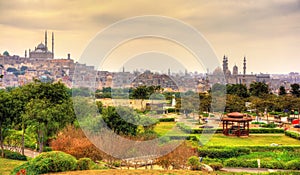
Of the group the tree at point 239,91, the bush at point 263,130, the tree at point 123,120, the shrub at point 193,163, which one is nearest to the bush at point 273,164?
the shrub at point 193,163

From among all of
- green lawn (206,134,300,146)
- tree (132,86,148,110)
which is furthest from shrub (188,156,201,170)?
tree (132,86,148,110)

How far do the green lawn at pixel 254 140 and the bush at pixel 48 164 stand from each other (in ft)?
43.5

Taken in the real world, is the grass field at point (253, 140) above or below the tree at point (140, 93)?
below

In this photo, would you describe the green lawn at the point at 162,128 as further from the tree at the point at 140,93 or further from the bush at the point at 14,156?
the bush at the point at 14,156

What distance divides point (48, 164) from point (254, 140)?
17.0m

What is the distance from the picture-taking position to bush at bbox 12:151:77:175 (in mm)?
11336

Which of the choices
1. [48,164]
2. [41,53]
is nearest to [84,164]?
[48,164]

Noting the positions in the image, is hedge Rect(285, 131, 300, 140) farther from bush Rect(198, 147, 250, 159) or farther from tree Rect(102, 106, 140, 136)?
tree Rect(102, 106, 140, 136)

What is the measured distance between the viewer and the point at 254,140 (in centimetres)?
2536

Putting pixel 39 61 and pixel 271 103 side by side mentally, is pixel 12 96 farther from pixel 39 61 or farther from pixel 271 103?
pixel 39 61

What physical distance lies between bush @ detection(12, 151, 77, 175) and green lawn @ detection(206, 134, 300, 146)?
1325cm

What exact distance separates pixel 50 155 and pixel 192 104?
2422 cm

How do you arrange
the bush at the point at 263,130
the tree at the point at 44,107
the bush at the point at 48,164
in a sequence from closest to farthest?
the bush at the point at 48,164
the tree at the point at 44,107
the bush at the point at 263,130

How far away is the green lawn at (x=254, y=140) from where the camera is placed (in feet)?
78.5
